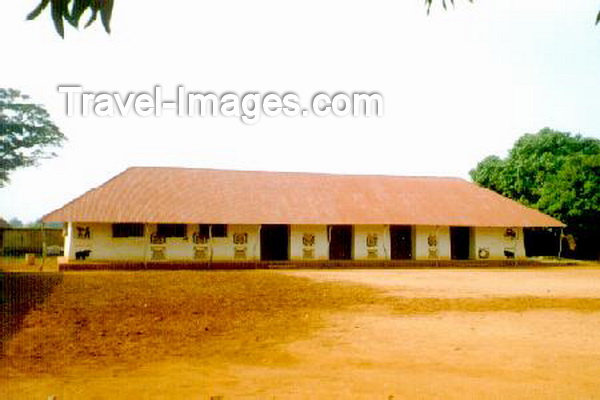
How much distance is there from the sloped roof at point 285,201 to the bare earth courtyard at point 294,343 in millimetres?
10111

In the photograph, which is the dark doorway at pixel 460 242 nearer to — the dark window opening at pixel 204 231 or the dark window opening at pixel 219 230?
the dark window opening at pixel 219 230

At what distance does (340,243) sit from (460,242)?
6.60 meters

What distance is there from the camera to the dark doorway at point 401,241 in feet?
93.9

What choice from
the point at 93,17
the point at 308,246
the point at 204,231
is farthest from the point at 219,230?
the point at 93,17

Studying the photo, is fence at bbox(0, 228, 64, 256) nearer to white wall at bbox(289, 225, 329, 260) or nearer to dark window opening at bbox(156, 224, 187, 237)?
dark window opening at bbox(156, 224, 187, 237)

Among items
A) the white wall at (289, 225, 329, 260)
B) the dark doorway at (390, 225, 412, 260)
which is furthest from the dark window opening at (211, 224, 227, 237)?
the dark doorway at (390, 225, 412, 260)

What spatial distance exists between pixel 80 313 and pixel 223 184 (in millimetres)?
19065

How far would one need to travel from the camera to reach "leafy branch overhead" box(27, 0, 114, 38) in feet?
7.77

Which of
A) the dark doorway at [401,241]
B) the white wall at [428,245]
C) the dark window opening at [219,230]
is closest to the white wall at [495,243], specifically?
the white wall at [428,245]

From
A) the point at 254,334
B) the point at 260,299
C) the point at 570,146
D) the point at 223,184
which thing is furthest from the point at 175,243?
the point at 570,146

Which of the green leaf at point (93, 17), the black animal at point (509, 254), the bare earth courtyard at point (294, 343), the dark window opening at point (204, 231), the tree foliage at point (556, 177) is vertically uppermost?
the tree foliage at point (556, 177)

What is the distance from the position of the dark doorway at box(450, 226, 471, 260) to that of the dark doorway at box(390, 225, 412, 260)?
264 centimetres

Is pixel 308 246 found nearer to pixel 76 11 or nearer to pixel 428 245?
pixel 428 245

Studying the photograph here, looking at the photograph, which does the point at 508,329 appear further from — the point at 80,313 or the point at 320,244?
the point at 320,244
